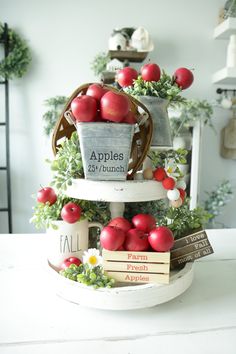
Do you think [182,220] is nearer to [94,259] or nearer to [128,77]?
[94,259]

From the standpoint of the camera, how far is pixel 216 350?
1.66 ft

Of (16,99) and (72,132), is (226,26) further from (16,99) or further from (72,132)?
(72,132)

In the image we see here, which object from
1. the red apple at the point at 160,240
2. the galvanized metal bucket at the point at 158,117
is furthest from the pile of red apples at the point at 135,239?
the galvanized metal bucket at the point at 158,117

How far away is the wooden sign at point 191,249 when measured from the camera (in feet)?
2.27

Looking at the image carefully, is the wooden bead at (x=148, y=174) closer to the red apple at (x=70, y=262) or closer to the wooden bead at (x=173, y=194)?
the wooden bead at (x=173, y=194)

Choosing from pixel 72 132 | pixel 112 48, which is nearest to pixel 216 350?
pixel 72 132

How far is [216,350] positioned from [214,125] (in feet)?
7.11

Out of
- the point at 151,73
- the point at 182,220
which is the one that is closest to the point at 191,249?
the point at 182,220

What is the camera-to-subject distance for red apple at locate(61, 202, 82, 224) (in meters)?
0.67

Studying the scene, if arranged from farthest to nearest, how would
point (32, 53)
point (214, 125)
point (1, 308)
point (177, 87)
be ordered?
point (214, 125) → point (32, 53) → point (177, 87) → point (1, 308)

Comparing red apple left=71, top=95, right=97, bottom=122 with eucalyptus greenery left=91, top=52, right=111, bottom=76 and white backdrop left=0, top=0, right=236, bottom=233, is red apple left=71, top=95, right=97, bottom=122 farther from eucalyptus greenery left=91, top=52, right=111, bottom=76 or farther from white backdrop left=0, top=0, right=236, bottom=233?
white backdrop left=0, top=0, right=236, bottom=233

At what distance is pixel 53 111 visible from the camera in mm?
2186

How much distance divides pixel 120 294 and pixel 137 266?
0.21 ft

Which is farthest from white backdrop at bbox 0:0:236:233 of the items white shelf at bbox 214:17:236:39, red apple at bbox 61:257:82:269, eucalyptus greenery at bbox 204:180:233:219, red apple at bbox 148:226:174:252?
red apple at bbox 148:226:174:252
